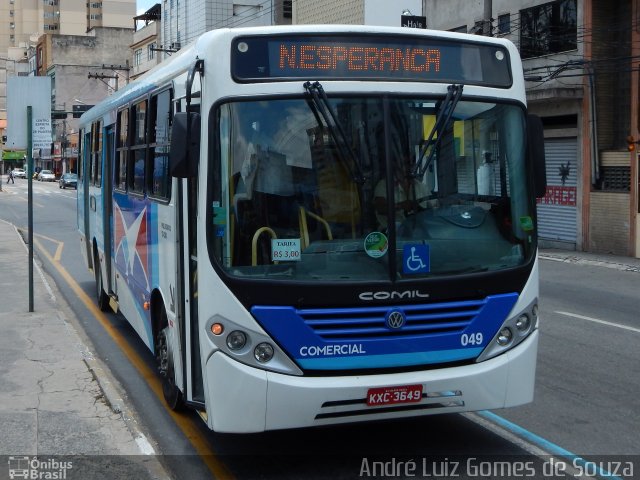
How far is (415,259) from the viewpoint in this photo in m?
5.36

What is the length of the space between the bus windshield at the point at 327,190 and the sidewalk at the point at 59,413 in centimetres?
176

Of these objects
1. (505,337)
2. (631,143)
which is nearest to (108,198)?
(505,337)

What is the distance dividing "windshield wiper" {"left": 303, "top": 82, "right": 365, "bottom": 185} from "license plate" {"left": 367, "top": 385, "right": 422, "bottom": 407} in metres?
1.32

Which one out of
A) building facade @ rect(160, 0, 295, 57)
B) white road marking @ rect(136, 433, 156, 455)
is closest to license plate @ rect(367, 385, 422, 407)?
white road marking @ rect(136, 433, 156, 455)

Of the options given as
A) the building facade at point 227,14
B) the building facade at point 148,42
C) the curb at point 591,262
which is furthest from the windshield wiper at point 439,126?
the building facade at point 148,42

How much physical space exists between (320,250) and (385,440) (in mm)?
1778

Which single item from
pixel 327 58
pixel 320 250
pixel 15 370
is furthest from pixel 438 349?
pixel 15 370

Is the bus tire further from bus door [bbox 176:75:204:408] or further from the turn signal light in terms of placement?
the turn signal light

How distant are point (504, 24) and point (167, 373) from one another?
65.4ft

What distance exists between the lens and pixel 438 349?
5340 mm

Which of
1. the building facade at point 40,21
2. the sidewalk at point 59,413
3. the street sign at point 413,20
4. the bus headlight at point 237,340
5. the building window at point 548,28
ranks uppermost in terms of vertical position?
the building facade at point 40,21

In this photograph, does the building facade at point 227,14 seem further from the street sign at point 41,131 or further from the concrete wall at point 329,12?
the street sign at point 41,131

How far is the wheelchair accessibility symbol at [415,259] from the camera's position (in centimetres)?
532

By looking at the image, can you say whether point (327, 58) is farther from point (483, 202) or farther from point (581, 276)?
point (581, 276)
